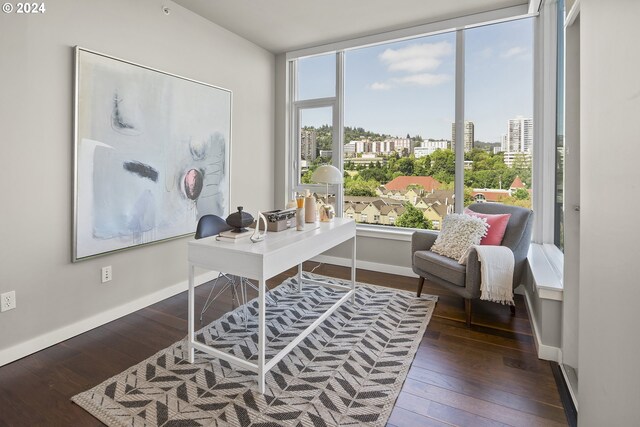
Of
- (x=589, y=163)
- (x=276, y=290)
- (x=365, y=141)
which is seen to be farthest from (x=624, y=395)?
(x=365, y=141)

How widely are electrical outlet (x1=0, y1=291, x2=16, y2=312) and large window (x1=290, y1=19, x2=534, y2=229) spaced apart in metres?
3.05

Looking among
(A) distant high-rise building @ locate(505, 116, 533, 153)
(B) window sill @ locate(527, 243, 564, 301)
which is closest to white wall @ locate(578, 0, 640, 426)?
(B) window sill @ locate(527, 243, 564, 301)

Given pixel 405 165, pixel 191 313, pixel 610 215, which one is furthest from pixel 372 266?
pixel 610 215

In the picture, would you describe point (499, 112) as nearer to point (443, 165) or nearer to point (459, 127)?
point (459, 127)

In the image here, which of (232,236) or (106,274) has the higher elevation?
(232,236)

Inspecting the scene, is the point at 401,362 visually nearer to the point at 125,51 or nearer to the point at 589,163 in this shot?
the point at 589,163

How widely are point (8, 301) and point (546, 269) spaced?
3.62 meters

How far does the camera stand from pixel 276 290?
331 cm

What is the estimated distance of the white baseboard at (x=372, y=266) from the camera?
3.83 metres

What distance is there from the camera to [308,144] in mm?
4477

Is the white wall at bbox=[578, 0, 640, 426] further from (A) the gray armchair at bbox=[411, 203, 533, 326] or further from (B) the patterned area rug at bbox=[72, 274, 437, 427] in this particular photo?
(A) the gray armchair at bbox=[411, 203, 533, 326]

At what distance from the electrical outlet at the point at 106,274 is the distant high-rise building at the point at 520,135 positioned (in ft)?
12.5

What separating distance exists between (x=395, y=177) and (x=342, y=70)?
1.49 meters

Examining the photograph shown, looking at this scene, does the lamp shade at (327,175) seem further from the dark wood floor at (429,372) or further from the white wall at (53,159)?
the white wall at (53,159)
